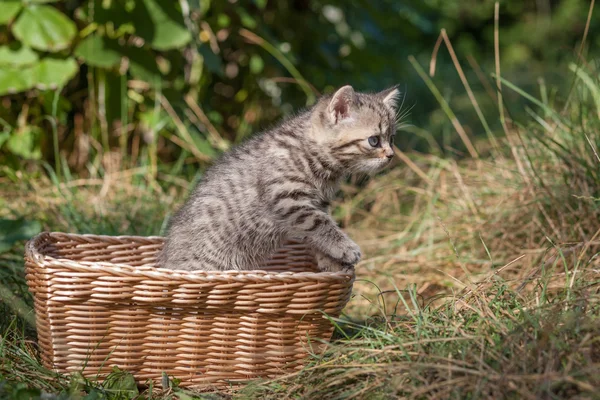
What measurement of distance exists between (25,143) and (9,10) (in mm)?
849

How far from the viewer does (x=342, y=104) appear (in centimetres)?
307

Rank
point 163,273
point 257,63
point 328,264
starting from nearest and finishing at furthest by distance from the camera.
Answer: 1. point 163,273
2. point 328,264
3. point 257,63

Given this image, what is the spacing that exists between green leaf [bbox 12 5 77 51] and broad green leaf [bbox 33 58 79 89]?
0.10m

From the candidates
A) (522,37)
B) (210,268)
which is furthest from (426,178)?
(522,37)

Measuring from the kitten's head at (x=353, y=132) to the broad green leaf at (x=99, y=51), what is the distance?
70.9 inches

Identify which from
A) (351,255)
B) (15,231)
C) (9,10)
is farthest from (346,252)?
(9,10)

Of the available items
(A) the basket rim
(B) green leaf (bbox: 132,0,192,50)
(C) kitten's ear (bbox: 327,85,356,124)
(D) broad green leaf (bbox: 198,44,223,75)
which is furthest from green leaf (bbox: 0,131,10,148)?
(C) kitten's ear (bbox: 327,85,356,124)

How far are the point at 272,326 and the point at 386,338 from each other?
0.46 meters

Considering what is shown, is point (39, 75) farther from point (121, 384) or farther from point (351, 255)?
point (351, 255)

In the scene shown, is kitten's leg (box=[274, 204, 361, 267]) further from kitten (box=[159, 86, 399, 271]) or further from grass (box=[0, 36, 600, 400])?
grass (box=[0, 36, 600, 400])

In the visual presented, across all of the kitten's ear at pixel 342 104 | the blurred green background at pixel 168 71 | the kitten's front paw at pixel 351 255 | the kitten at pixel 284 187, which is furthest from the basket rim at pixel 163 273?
the blurred green background at pixel 168 71

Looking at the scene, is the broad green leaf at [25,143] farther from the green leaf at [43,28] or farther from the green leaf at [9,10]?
the green leaf at [9,10]

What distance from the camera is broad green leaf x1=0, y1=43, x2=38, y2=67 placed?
4285mm

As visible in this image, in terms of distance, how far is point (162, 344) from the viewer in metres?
2.76
